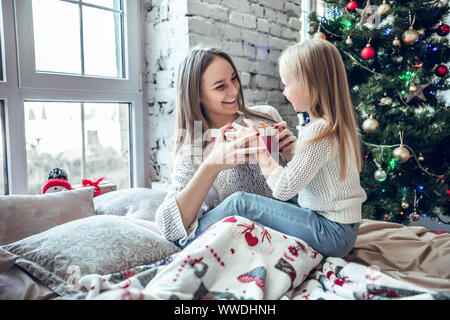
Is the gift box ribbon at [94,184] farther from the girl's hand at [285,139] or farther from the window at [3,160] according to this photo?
the girl's hand at [285,139]

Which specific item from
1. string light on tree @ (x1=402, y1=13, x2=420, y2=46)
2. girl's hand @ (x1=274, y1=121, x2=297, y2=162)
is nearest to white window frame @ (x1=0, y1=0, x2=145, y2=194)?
girl's hand @ (x1=274, y1=121, x2=297, y2=162)

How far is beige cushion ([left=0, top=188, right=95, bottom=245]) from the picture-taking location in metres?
1.27

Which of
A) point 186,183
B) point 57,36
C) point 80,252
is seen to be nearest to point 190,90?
point 186,183

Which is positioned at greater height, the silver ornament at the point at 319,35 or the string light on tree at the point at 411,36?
the silver ornament at the point at 319,35

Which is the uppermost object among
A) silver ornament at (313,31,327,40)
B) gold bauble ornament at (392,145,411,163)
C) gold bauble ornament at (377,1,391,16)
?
gold bauble ornament at (377,1,391,16)

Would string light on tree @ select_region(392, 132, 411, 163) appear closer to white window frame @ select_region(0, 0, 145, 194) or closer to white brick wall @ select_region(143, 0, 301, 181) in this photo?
white brick wall @ select_region(143, 0, 301, 181)

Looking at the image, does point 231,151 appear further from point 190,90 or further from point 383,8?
point 383,8

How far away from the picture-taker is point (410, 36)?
1.88 m

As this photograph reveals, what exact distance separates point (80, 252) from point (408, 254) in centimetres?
109

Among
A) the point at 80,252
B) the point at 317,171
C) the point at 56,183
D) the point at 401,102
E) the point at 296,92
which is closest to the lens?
the point at 80,252

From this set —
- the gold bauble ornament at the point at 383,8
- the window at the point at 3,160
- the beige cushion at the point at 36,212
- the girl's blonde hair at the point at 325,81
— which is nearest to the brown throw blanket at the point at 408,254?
the girl's blonde hair at the point at 325,81

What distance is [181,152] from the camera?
1.48 metres

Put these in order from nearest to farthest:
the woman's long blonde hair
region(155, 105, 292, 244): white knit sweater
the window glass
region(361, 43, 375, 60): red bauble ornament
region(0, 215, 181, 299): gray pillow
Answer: region(0, 215, 181, 299): gray pillow → region(155, 105, 292, 244): white knit sweater → the woman's long blonde hair → the window glass → region(361, 43, 375, 60): red bauble ornament

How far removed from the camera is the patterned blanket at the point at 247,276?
827mm
